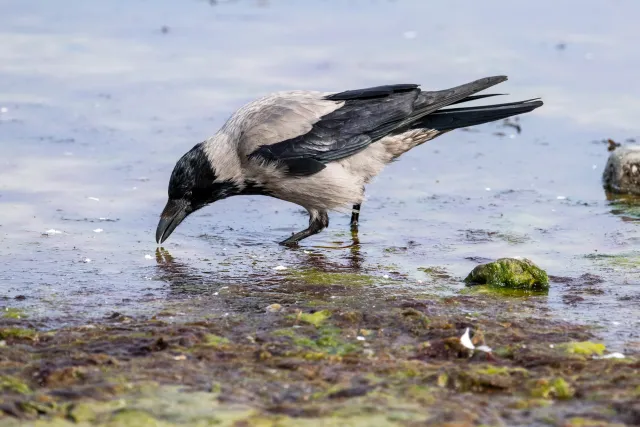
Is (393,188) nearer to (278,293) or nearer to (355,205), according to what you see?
(355,205)

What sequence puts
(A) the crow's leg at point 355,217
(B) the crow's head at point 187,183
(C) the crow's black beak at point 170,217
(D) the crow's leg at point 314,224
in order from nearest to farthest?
(C) the crow's black beak at point 170,217
(B) the crow's head at point 187,183
(D) the crow's leg at point 314,224
(A) the crow's leg at point 355,217

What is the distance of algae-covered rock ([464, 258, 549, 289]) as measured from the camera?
258 inches

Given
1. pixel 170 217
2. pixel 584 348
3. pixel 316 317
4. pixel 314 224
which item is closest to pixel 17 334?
pixel 316 317

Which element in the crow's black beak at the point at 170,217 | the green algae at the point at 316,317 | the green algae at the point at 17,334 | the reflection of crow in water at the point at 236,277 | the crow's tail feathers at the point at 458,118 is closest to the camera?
the green algae at the point at 17,334

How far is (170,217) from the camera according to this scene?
7555 mm

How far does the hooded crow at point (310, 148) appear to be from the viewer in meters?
7.65

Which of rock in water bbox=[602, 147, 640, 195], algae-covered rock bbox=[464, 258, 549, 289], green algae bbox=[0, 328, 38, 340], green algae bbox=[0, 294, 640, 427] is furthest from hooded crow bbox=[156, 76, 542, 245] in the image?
green algae bbox=[0, 328, 38, 340]

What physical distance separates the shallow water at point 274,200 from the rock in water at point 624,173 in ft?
0.75

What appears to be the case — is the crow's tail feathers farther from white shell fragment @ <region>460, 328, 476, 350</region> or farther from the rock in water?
white shell fragment @ <region>460, 328, 476, 350</region>

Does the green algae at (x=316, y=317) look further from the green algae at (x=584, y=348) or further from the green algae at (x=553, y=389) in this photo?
the green algae at (x=553, y=389)

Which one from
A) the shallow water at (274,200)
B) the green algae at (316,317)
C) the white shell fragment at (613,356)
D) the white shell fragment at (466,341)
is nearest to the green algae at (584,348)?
the white shell fragment at (613,356)

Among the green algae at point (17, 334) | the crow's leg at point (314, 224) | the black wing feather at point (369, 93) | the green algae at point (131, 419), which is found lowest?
the green algae at point (131, 419)

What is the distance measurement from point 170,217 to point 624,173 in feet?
11.9

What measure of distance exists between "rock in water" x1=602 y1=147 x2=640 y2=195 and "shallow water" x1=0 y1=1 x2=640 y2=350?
23 centimetres
